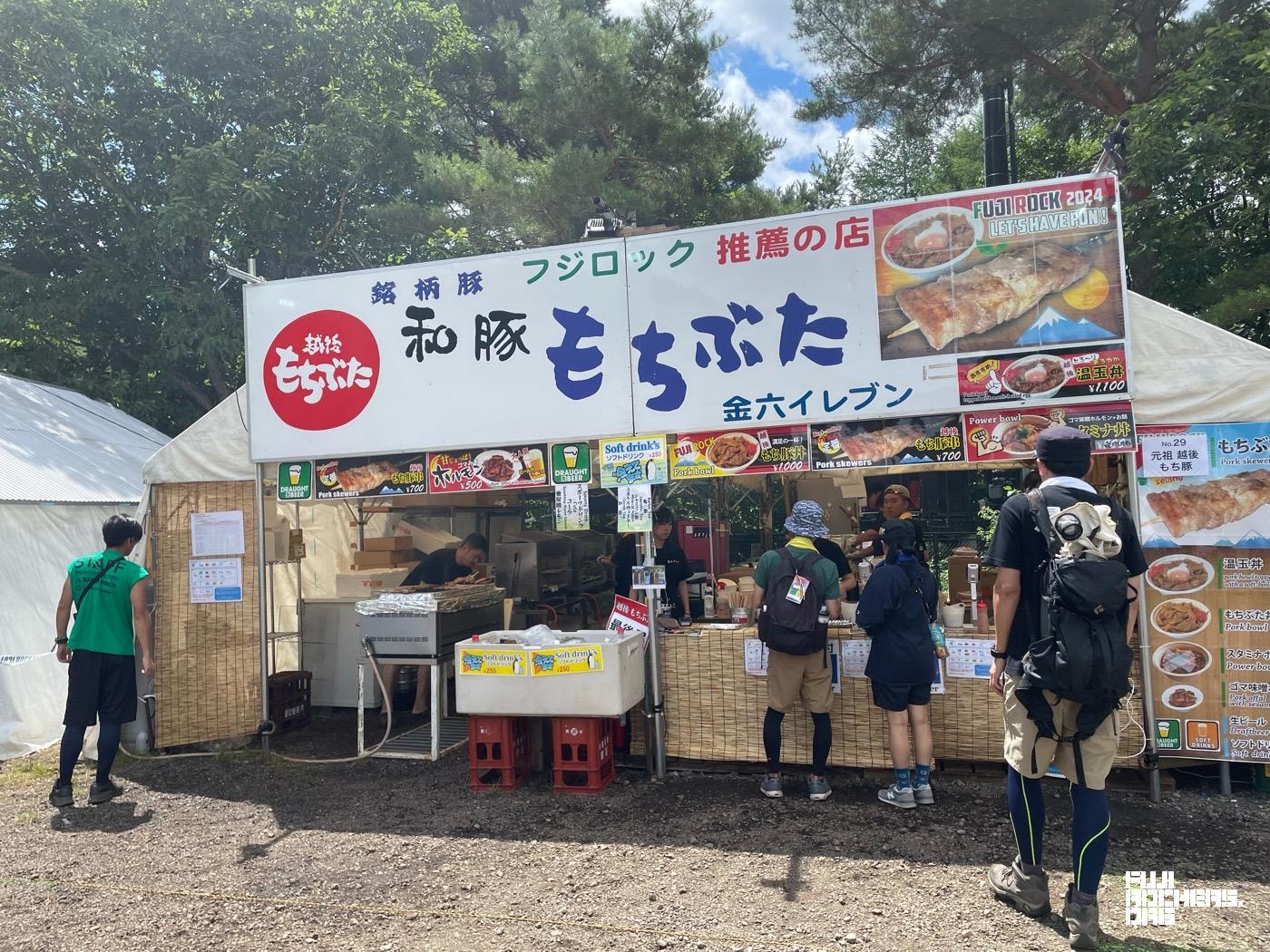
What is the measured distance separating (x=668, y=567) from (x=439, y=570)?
226 centimetres

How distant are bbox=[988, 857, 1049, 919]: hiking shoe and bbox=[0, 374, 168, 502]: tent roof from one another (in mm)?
8025

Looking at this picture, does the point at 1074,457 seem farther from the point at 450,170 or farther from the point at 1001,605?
the point at 450,170

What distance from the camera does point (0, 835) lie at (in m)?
5.04

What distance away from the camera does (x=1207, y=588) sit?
4.85 meters

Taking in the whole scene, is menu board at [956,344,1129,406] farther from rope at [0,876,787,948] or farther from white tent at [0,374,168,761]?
white tent at [0,374,168,761]

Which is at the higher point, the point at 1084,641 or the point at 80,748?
the point at 1084,641

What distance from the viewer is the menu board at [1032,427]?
4.79 meters

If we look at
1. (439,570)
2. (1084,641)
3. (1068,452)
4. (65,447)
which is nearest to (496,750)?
(439,570)

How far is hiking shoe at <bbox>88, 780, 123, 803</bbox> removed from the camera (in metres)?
5.52

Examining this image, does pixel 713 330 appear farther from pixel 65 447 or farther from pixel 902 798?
pixel 65 447

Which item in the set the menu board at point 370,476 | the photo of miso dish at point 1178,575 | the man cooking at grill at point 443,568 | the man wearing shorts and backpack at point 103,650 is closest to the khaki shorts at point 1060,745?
the photo of miso dish at point 1178,575

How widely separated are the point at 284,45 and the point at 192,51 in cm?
148

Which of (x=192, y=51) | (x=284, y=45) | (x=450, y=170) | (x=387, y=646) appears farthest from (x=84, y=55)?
(x=387, y=646)

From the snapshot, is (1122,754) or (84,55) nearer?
(1122,754)
